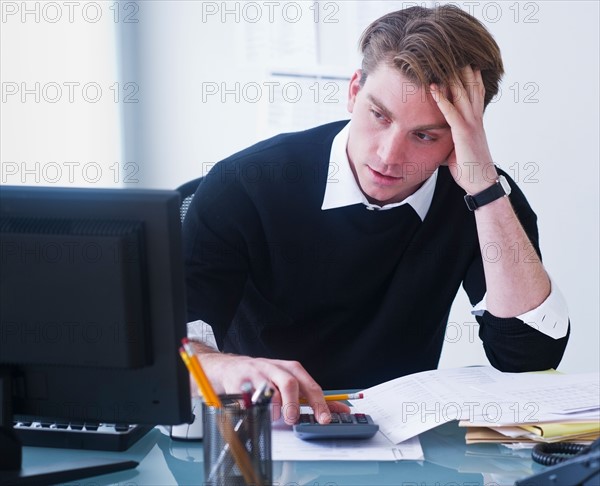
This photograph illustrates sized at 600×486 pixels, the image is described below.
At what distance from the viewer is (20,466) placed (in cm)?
109

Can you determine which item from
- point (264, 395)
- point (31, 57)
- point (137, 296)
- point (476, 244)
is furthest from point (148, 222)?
point (31, 57)

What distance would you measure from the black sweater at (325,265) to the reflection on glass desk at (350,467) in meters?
0.51

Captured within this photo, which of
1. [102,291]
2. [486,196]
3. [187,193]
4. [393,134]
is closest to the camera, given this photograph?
[102,291]

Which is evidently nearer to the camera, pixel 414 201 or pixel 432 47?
pixel 432 47

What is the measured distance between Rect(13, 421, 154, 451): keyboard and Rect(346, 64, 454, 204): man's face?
2.26 feet

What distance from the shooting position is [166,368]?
38.9 inches

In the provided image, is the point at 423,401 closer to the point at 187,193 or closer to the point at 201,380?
the point at 201,380

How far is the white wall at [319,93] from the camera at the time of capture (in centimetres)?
265

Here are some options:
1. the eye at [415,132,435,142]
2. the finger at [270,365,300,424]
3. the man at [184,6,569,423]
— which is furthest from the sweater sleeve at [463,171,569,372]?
the finger at [270,365,300,424]

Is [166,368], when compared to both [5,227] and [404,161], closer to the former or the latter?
[5,227]

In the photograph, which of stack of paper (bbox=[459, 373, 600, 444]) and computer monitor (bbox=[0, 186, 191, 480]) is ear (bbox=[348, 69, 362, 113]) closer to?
stack of paper (bbox=[459, 373, 600, 444])

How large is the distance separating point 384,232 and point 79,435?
32.1 inches

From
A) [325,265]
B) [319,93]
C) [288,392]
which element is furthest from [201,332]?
[319,93]

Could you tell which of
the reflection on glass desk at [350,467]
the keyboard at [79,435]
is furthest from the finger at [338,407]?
the keyboard at [79,435]
